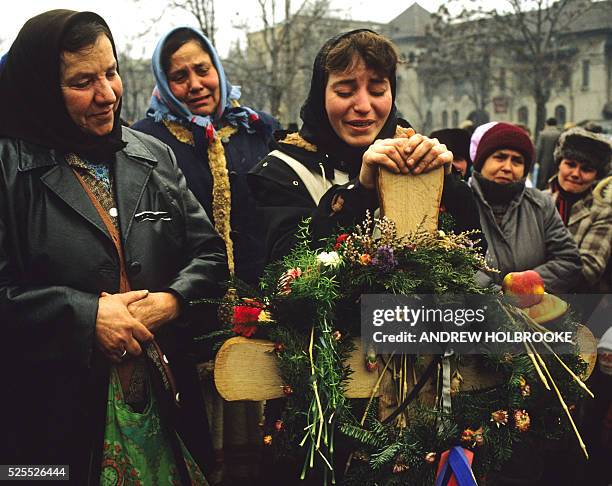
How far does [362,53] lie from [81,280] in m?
1.18

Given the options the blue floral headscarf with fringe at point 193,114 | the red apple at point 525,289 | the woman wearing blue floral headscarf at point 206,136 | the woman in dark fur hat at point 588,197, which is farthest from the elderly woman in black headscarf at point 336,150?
the woman in dark fur hat at point 588,197

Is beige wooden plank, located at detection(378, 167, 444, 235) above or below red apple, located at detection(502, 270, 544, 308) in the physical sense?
above

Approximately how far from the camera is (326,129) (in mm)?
2621

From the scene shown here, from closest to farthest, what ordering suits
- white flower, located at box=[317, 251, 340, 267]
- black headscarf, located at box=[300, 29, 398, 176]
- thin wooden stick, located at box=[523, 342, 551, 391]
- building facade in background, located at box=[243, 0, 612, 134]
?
1. thin wooden stick, located at box=[523, 342, 551, 391]
2. white flower, located at box=[317, 251, 340, 267]
3. black headscarf, located at box=[300, 29, 398, 176]
4. building facade in background, located at box=[243, 0, 612, 134]

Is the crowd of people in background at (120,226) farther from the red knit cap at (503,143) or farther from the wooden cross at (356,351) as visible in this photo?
the red knit cap at (503,143)

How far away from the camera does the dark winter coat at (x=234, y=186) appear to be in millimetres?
3900

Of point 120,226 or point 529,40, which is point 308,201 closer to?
point 120,226

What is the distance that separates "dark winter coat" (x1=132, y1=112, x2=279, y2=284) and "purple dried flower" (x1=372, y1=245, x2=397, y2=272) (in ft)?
6.41

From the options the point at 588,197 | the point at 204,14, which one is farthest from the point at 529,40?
the point at 588,197

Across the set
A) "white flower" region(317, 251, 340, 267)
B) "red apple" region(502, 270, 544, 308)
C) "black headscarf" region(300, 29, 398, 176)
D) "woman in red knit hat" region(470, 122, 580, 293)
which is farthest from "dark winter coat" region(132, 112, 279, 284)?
"red apple" region(502, 270, 544, 308)

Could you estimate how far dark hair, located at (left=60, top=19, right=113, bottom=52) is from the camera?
2.38 meters

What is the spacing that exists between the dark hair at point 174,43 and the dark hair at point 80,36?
1.62 meters

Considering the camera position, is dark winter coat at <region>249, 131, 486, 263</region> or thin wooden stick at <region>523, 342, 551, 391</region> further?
dark winter coat at <region>249, 131, 486, 263</region>

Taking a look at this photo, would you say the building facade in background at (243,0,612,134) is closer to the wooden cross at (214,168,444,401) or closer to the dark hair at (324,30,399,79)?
the dark hair at (324,30,399,79)
